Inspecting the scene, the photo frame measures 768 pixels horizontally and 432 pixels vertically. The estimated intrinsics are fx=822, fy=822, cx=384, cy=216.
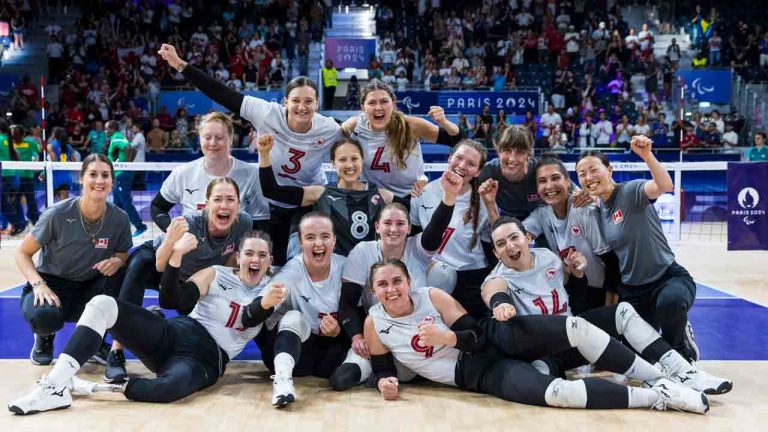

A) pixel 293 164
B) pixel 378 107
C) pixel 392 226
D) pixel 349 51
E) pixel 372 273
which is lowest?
pixel 372 273

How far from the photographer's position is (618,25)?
21.7 metres

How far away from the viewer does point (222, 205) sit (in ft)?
16.9

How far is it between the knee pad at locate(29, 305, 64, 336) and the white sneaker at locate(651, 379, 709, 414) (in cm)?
364

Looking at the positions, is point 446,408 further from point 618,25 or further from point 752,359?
point 618,25

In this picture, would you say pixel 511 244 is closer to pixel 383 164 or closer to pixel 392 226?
pixel 392 226

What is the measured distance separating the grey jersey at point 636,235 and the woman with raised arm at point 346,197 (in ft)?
5.05

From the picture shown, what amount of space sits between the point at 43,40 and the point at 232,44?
5.67m

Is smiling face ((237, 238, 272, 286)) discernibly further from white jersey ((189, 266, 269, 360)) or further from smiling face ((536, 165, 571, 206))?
smiling face ((536, 165, 571, 206))

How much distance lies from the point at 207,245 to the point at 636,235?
2.78 metres

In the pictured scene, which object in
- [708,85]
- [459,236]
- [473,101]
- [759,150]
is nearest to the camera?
[459,236]

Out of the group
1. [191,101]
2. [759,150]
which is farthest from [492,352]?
[191,101]

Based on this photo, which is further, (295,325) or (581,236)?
(581,236)

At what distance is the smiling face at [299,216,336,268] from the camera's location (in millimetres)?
4996

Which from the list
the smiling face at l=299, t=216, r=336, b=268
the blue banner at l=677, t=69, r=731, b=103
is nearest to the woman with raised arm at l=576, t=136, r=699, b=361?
the smiling face at l=299, t=216, r=336, b=268
